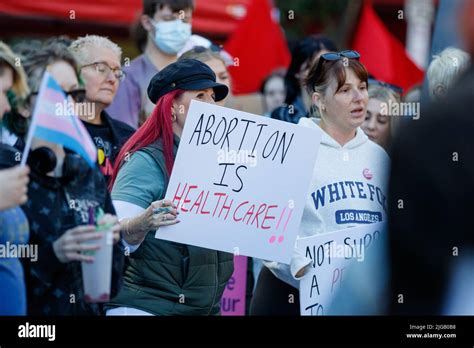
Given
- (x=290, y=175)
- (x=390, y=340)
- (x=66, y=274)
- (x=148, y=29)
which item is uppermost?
(x=148, y=29)

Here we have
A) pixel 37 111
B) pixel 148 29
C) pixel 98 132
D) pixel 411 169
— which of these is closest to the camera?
pixel 411 169

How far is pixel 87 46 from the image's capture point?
4949mm

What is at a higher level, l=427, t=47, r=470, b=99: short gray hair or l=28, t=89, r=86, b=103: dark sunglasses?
l=427, t=47, r=470, b=99: short gray hair

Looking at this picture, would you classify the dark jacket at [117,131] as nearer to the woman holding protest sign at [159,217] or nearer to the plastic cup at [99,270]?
the woman holding protest sign at [159,217]

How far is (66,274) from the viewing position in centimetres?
456

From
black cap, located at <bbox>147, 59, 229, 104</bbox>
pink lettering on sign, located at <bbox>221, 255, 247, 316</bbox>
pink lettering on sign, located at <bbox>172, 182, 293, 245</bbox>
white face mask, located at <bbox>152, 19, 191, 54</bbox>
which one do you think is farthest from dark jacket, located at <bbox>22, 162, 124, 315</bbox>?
white face mask, located at <bbox>152, 19, 191, 54</bbox>

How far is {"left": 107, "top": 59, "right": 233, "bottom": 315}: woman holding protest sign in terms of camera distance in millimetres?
4691

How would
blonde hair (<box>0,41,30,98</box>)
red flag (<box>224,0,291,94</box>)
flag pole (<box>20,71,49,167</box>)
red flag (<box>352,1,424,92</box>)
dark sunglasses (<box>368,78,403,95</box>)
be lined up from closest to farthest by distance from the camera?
flag pole (<box>20,71,49,167</box>) < blonde hair (<box>0,41,30,98</box>) < dark sunglasses (<box>368,78,403,95</box>) < red flag (<box>352,1,424,92</box>) < red flag (<box>224,0,291,94</box>)

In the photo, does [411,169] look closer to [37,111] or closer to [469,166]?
[469,166]

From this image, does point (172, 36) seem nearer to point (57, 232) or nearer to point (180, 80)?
point (180, 80)

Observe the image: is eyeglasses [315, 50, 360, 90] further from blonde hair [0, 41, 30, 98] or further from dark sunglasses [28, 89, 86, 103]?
blonde hair [0, 41, 30, 98]

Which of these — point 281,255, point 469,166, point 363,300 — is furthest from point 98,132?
point 469,166

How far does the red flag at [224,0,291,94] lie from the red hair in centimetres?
231

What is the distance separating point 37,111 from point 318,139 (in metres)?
1.29
